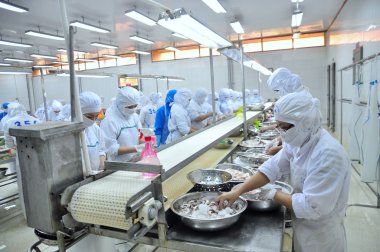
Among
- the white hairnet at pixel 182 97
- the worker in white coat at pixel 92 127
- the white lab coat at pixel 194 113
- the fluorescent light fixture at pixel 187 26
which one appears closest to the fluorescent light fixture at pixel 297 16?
the white lab coat at pixel 194 113

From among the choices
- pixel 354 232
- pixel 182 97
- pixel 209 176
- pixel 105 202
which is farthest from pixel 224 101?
pixel 105 202

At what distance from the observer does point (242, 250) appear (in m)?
1.15

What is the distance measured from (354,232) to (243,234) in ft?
7.68

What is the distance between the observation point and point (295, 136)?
1.35 metres

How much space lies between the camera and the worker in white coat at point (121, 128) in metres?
2.83

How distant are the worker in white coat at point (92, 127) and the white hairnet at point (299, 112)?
1.75m

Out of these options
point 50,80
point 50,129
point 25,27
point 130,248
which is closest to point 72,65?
point 50,129

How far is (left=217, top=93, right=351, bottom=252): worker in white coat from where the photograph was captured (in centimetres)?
124

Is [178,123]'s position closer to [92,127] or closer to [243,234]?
[92,127]

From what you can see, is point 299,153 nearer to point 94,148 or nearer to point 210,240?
point 210,240

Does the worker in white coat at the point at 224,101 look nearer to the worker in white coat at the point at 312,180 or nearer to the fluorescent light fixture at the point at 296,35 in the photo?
the fluorescent light fixture at the point at 296,35

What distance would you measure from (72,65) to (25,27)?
26.8 feet

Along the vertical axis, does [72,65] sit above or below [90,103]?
above

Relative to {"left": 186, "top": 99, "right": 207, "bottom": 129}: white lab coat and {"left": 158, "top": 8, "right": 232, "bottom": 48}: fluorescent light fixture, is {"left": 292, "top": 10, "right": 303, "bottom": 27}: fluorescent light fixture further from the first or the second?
{"left": 158, "top": 8, "right": 232, "bottom": 48}: fluorescent light fixture
